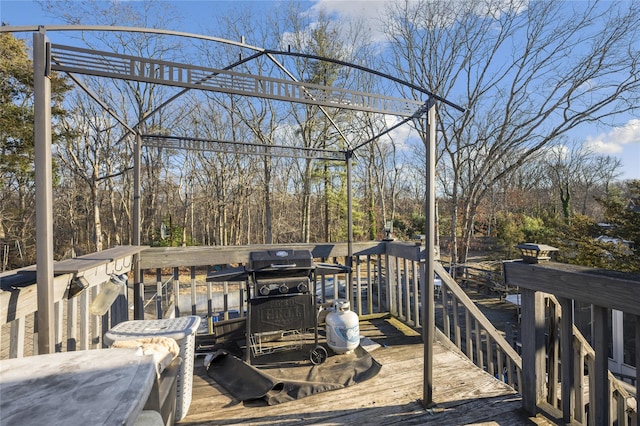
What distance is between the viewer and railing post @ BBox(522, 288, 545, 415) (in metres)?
1.72

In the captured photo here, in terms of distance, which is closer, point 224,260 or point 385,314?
point 224,260

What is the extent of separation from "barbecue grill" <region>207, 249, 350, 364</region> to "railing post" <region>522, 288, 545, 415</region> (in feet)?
4.26

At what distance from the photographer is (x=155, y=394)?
34.4 inches

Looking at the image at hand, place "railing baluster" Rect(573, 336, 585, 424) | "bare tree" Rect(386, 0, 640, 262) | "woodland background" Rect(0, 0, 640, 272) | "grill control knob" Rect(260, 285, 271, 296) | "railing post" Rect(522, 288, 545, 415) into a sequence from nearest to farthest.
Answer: "railing baluster" Rect(573, 336, 585, 424) < "railing post" Rect(522, 288, 545, 415) < "grill control knob" Rect(260, 285, 271, 296) < "woodland background" Rect(0, 0, 640, 272) < "bare tree" Rect(386, 0, 640, 262)

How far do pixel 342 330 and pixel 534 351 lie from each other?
1.26 meters

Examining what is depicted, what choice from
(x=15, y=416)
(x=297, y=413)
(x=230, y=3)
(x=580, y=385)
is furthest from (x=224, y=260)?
(x=230, y=3)

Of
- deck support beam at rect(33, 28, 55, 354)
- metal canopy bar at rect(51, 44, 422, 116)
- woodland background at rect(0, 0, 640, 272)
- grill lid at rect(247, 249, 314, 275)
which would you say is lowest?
grill lid at rect(247, 249, 314, 275)

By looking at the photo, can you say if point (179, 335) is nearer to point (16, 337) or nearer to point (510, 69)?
point (16, 337)

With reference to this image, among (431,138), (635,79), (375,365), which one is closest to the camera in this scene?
(431,138)

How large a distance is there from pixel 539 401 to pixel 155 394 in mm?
1922

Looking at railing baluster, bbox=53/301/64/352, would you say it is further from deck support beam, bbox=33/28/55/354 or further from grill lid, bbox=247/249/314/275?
grill lid, bbox=247/249/314/275

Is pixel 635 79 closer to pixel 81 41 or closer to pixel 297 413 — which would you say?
pixel 297 413

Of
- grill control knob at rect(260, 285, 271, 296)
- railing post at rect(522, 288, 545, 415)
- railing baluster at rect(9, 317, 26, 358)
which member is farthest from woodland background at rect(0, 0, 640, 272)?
railing post at rect(522, 288, 545, 415)

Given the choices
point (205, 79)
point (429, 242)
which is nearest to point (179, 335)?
point (205, 79)
